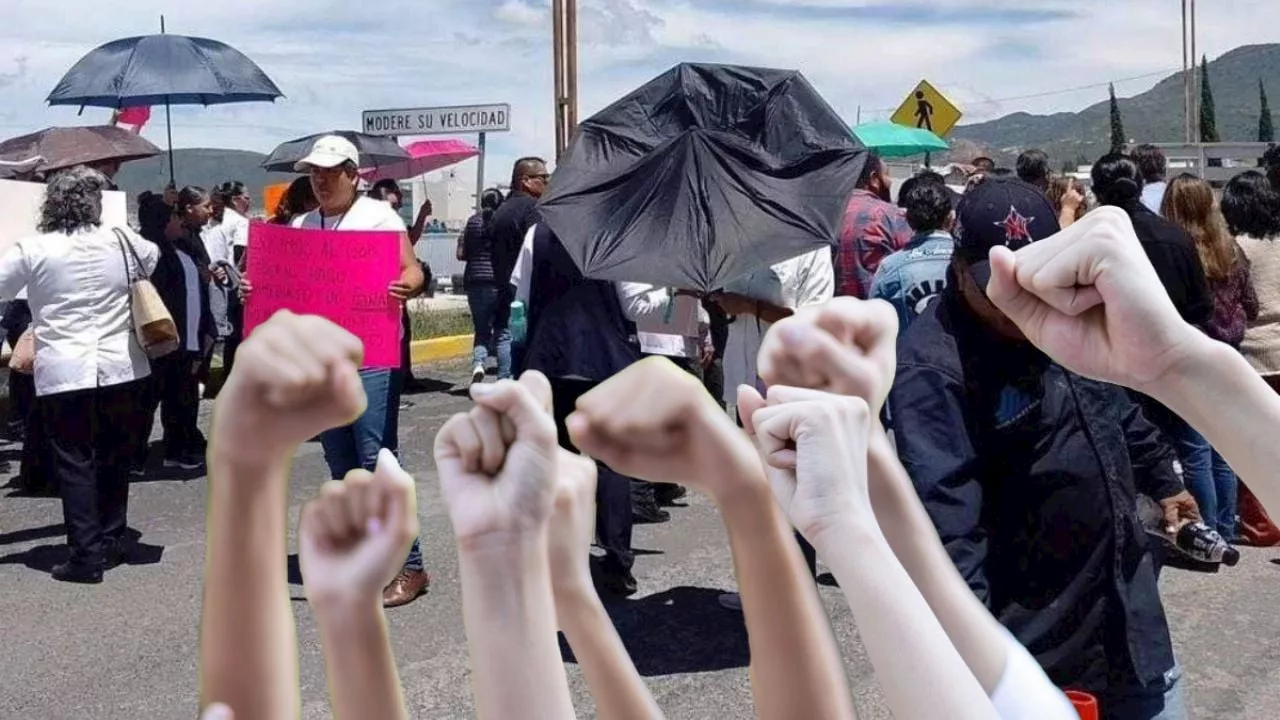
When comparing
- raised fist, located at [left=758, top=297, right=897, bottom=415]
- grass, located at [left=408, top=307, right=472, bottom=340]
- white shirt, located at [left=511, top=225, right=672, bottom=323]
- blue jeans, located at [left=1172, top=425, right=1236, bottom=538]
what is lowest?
grass, located at [left=408, top=307, right=472, bottom=340]

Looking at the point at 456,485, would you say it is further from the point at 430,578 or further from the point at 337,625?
the point at 430,578

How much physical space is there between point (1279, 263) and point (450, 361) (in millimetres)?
8150

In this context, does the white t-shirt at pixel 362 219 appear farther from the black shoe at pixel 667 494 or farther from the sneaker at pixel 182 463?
the sneaker at pixel 182 463

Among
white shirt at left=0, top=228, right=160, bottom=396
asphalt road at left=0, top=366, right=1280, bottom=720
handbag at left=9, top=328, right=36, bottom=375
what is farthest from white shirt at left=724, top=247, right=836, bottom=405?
handbag at left=9, top=328, right=36, bottom=375

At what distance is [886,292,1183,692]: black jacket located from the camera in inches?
85.7

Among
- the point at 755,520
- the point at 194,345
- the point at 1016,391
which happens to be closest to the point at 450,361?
the point at 194,345

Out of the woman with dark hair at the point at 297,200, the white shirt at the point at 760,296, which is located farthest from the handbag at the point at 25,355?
the white shirt at the point at 760,296

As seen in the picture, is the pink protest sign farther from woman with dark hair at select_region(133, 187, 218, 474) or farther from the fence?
the fence

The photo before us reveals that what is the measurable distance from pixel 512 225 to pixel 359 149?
437 centimetres

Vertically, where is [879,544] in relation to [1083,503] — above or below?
above

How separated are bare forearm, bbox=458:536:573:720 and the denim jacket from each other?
3558mm

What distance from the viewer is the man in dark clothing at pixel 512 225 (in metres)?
7.76

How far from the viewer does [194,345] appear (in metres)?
8.04

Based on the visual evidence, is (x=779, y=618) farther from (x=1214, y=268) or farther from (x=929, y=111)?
(x=929, y=111)
